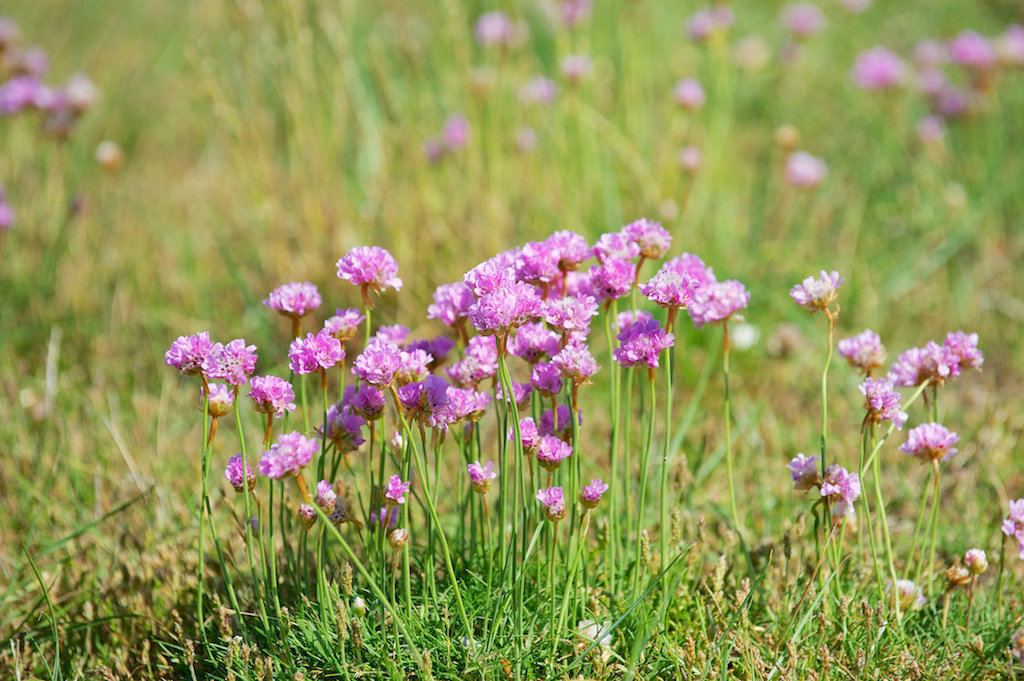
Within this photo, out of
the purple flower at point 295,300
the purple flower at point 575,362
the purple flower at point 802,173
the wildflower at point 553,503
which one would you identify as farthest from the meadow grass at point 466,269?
the purple flower at point 295,300

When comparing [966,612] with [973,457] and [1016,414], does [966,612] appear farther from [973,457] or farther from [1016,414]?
[1016,414]

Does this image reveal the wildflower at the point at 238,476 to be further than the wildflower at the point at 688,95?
No

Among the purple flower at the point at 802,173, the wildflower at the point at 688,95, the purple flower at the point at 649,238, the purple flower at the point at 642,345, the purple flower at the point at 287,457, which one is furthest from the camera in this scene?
the purple flower at the point at 802,173

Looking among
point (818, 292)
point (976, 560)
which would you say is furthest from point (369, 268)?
point (976, 560)

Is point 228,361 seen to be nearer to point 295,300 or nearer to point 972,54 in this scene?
point 295,300

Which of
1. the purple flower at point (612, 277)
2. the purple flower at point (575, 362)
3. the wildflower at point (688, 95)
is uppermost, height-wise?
the wildflower at point (688, 95)

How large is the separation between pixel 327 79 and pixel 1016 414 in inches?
98.0

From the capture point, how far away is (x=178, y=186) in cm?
425

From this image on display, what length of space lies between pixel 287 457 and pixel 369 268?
0.33 metres

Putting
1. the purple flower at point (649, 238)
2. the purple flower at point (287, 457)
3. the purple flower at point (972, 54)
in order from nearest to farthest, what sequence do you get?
1. the purple flower at point (287, 457)
2. the purple flower at point (649, 238)
3. the purple flower at point (972, 54)

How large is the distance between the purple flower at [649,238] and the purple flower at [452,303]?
0.96 feet

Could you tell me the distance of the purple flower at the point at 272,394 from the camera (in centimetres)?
147

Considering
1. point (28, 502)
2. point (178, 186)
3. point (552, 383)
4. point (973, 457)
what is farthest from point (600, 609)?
point (178, 186)

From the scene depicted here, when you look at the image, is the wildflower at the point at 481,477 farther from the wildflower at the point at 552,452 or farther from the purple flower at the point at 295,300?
the purple flower at the point at 295,300
